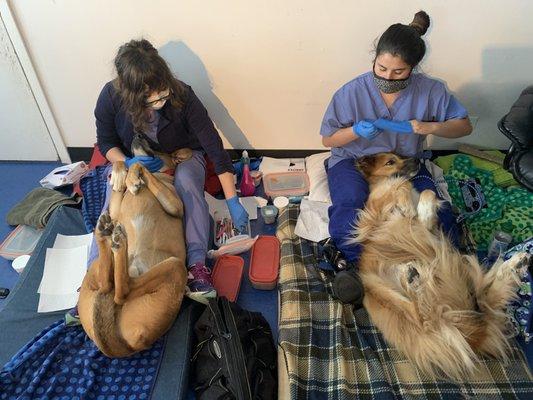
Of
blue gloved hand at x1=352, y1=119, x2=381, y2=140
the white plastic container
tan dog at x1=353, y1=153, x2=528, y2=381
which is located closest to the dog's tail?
tan dog at x1=353, y1=153, x2=528, y2=381

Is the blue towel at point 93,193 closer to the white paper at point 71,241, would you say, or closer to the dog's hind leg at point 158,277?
the white paper at point 71,241

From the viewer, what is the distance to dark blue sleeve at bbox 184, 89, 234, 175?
2.24 metres

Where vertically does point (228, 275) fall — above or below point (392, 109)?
below

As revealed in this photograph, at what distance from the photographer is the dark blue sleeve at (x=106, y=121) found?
2209mm

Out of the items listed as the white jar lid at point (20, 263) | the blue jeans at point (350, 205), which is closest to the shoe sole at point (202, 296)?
the blue jeans at point (350, 205)

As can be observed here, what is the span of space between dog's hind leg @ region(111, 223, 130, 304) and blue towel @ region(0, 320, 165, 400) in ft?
1.10

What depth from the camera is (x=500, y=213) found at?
7.39ft

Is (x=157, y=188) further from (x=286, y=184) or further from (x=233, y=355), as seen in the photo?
(x=286, y=184)

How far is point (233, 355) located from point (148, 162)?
1.25 meters

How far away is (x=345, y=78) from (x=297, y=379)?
6.33 ft

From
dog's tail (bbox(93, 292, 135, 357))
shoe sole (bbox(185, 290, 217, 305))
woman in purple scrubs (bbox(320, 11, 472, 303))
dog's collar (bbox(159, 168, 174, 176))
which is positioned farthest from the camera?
dog's collar (bbox(159, 168, 174, 176))

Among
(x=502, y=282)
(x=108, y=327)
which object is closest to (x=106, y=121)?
(x=108, y=327)

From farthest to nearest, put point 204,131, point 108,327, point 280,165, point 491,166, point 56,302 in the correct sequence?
point 280,165
point 491,166
point 204,131
point 56,302
point 108,327

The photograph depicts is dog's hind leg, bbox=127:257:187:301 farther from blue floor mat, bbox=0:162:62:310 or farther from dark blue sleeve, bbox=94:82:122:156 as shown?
blue floor mat, bbox=0:162:62:310
